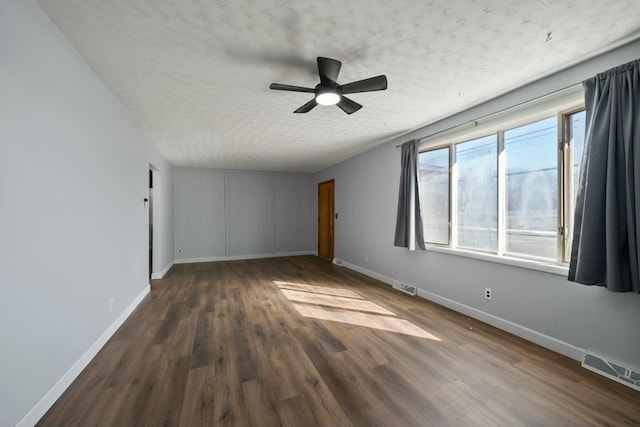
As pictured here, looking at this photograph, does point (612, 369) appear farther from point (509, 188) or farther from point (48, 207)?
point (48, 207)

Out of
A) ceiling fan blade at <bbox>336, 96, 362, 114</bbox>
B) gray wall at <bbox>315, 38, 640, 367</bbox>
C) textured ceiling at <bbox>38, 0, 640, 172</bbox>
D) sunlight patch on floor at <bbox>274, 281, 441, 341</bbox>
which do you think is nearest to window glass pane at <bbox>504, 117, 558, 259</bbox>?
gray wall at <bbox>315, 38, 640, 367</bbox>

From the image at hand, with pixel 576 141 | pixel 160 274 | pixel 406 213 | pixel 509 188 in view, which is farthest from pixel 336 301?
pixel 160 274

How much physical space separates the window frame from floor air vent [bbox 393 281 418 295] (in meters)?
0.81

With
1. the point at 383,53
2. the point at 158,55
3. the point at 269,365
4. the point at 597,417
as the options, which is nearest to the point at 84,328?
the point at 269,365

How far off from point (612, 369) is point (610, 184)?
1.37 m

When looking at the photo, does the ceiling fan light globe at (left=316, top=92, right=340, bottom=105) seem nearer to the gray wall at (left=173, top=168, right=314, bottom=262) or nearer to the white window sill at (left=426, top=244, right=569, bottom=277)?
the white window sill at (left=426, top=244, right=569, bottom=277)

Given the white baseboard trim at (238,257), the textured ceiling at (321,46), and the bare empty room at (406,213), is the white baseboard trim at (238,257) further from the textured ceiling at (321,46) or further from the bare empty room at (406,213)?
the textured ceiling at (321,46)

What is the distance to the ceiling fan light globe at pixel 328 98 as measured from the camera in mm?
2095

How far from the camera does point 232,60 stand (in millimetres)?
1980

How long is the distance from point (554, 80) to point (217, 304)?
437cm

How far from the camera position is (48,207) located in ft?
5.18

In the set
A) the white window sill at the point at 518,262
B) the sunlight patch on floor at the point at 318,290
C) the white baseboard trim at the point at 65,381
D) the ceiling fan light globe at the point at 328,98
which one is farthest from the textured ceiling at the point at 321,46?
the sunlight patch on floor at the point at 318,290

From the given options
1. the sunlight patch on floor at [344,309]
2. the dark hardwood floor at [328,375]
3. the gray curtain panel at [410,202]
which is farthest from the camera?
the gray curtain panel at [410,202]

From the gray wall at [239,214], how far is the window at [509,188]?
14.1 feet
